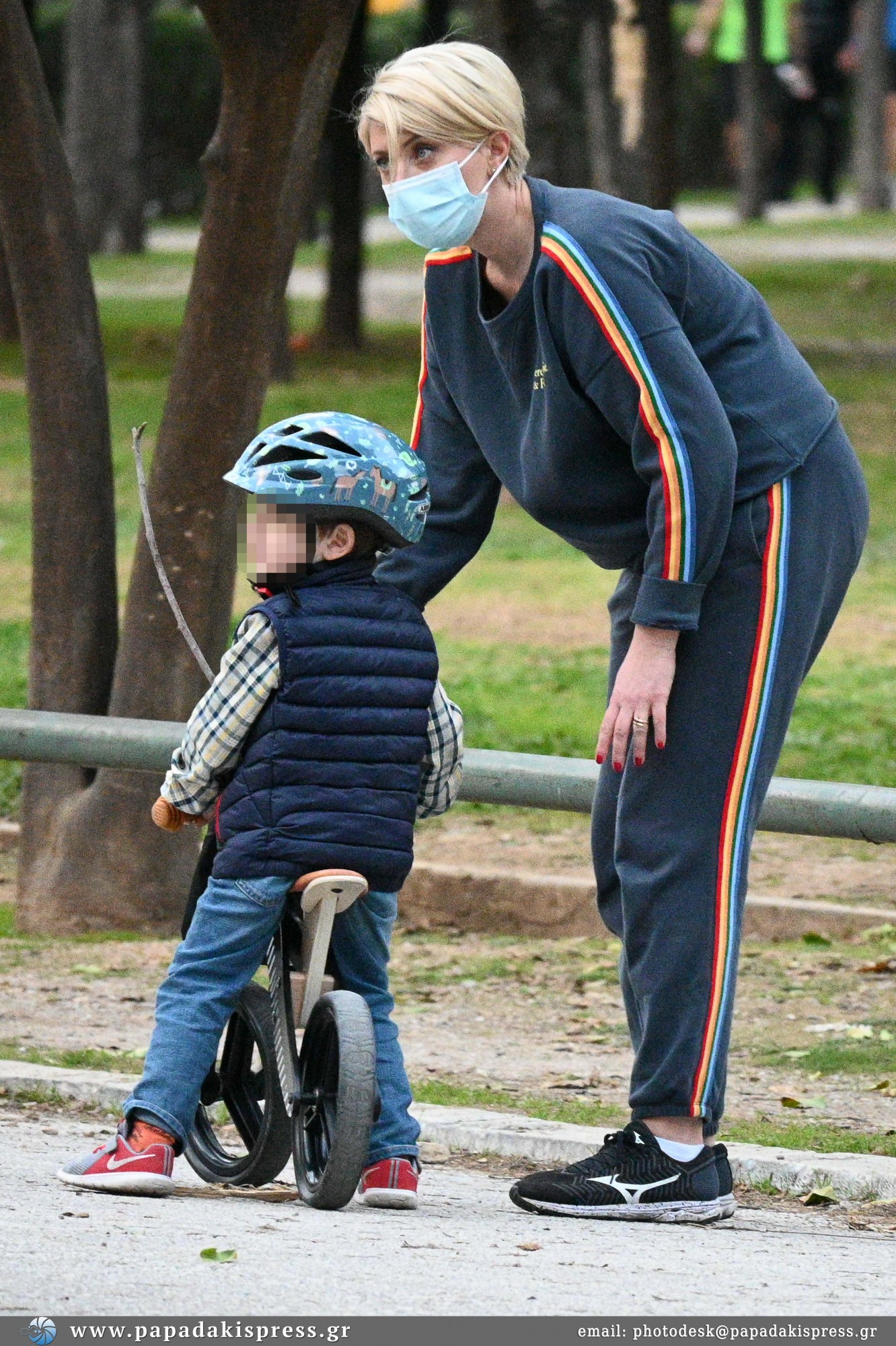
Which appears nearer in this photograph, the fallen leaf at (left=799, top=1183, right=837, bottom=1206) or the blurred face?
the blurred face

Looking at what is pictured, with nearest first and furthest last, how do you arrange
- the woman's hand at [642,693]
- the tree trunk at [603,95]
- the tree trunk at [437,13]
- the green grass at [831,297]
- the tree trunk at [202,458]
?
the woman's hand at [642,693]
the tree trunk at [202,458]
the tree trunk at [437,13]
the green grass at [831,297]
the tree trunk at [603,95]

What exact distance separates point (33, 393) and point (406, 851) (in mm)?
3631

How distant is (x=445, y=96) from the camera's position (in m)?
3.59

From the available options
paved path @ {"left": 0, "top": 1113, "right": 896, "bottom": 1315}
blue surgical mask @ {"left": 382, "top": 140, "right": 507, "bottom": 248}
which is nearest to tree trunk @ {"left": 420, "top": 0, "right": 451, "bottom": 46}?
blue surgical mask @ {"left": 382, "top": 140, "right": 507, "bottom": 248}

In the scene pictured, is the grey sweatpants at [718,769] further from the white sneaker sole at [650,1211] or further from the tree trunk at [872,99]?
the tree trunk at [872,99]

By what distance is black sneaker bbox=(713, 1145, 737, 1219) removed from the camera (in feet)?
12.9

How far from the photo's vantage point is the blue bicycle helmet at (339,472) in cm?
379

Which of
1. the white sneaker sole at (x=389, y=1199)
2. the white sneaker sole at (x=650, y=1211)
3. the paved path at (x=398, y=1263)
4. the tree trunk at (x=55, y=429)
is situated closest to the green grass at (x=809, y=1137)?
the paved path at (x=398, y=1263)

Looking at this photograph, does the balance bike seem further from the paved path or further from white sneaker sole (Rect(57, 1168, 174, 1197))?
white sneaker sole (Rect(57, 1168, 174, 1197))

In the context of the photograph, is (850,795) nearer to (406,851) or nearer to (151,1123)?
(406,851)

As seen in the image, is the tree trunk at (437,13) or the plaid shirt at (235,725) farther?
the tree trunk at (437,13)

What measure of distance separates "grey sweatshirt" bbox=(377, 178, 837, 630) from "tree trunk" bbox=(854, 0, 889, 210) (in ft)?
93.1

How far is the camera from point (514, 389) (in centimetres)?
379

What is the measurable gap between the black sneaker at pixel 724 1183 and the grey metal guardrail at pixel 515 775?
3.69 ft
